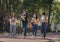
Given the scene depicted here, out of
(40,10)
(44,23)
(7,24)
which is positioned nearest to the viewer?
(44,23)

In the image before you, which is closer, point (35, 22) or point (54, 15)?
point (35, 22)

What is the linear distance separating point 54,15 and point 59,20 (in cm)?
76

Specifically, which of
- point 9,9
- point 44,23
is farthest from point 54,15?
point 44,23

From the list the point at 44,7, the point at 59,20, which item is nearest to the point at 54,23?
the point at 59,20

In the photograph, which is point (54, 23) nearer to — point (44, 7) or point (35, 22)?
point (44, 7)

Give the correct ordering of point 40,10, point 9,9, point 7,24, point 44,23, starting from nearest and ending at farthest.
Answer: point 44,23, point 7,24, point 9,9, point 40,10

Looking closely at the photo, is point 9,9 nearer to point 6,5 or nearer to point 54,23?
point 6,5

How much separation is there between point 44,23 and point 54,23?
41.3 ft

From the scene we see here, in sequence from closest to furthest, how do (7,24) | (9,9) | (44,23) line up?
(44,23), (7,24), (9,9)

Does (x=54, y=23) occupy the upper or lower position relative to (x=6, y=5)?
lower

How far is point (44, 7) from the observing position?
2678 centimetres

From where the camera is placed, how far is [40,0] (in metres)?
26.3

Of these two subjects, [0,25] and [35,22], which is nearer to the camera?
[35,22]

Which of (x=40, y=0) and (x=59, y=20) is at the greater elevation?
(x=40, y=0)
